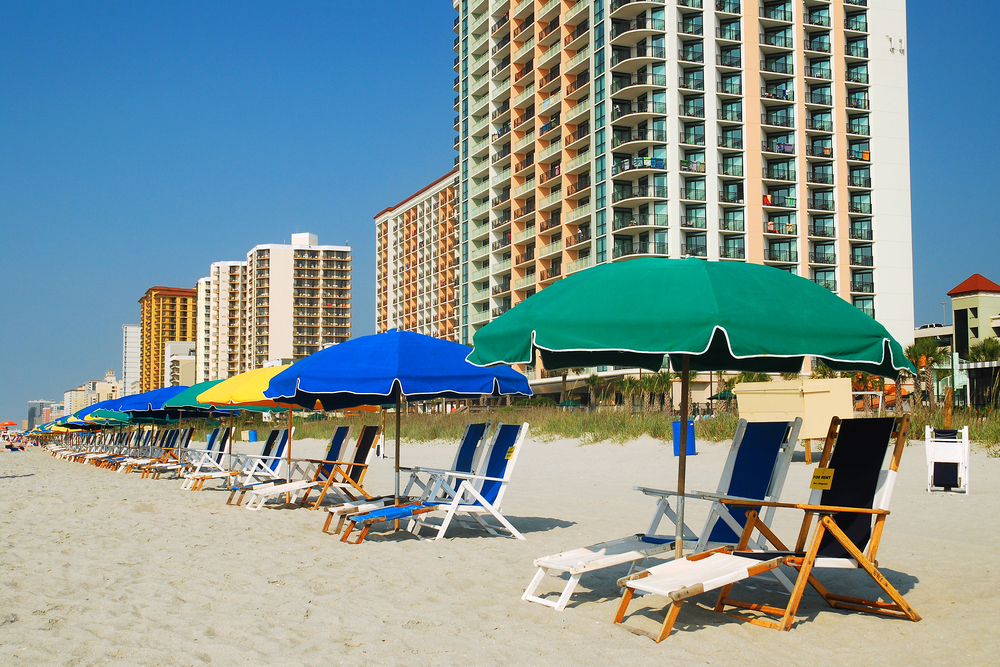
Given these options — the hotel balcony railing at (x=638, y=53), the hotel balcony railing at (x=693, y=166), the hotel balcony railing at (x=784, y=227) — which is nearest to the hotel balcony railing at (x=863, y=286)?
the hotel balcony railing at (x=784, y=227)

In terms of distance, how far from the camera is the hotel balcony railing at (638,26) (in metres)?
52.6

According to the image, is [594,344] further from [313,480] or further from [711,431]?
[711,431]

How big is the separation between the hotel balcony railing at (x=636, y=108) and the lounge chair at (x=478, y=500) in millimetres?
47443

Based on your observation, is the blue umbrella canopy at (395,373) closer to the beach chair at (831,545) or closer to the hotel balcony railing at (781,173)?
the beach chair at (831,545)

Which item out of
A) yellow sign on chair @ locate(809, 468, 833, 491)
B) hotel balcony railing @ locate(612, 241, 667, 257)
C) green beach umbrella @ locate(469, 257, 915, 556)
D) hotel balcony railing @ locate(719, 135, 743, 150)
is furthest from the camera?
hotel balcony railing @ locate(719, 135, 743, 150)

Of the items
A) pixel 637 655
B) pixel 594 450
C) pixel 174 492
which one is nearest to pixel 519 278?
pixel 594 450

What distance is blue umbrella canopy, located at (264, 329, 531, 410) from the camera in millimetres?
7258

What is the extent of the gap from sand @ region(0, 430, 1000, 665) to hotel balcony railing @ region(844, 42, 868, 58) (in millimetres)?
54883

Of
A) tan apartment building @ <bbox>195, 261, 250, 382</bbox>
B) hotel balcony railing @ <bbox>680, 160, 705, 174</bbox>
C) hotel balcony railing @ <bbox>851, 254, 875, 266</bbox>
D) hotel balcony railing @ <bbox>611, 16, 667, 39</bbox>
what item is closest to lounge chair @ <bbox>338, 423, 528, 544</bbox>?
hotel balcony railing @ <bbox>680, 160, 705, 174</bbox>

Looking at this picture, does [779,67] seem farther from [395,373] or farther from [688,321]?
[688,321]

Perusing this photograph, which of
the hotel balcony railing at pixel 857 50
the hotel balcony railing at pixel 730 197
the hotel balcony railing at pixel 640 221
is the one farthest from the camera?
the hotel balcony railing at pixel 857 50

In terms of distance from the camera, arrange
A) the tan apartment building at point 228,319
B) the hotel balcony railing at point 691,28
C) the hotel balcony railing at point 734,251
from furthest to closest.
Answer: the tan apartment building at point 228,319 < the hotel balcony railing at point 691,28 < the hotel balcony railing at point 734,251

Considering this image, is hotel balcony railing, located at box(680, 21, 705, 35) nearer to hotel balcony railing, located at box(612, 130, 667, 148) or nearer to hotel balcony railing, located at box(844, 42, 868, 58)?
hotel balcony railing, located at box(612, 130, 667, 148)

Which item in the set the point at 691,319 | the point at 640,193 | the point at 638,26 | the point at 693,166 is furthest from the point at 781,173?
the point at 691,319
